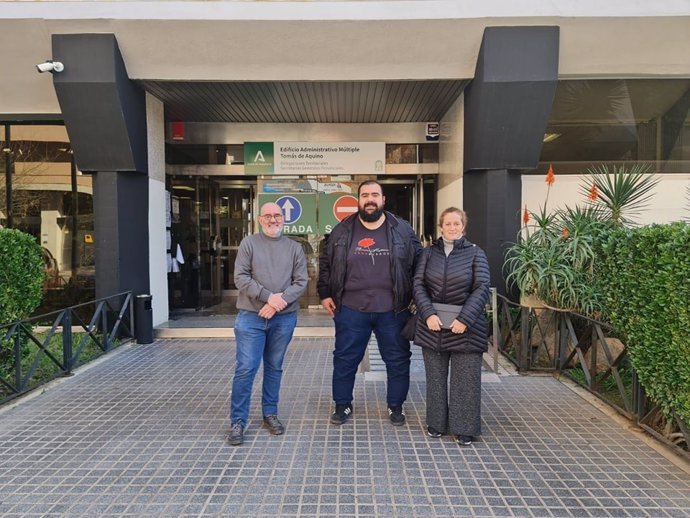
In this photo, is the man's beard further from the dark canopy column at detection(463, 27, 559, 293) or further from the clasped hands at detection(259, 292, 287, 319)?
the dark canopy column at detection(463, 27, 559, 293)

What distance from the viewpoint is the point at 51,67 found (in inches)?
240

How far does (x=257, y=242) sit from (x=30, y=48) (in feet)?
17.5

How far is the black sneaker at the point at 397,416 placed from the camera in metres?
3.92

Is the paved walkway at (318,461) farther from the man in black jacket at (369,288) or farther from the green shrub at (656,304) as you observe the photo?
the green shrub at (656,304)

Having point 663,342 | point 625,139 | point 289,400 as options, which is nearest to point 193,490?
point 289,400

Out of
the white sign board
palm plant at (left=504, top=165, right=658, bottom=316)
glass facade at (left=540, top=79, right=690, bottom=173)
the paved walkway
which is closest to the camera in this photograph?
the paved walkway

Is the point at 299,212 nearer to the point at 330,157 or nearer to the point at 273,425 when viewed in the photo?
the point at 330,157

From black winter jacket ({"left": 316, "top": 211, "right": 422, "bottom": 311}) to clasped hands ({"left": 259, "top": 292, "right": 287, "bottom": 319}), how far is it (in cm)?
51

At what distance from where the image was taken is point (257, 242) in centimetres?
367

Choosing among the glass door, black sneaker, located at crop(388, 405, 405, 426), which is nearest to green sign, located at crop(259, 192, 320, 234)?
the glass door

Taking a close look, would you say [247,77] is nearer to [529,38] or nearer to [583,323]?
[529,38]

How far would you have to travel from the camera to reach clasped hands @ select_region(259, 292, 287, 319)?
3.50 meters

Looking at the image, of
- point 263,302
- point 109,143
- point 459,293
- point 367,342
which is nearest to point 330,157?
point 109,143

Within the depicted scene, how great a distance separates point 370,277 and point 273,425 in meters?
1.40
